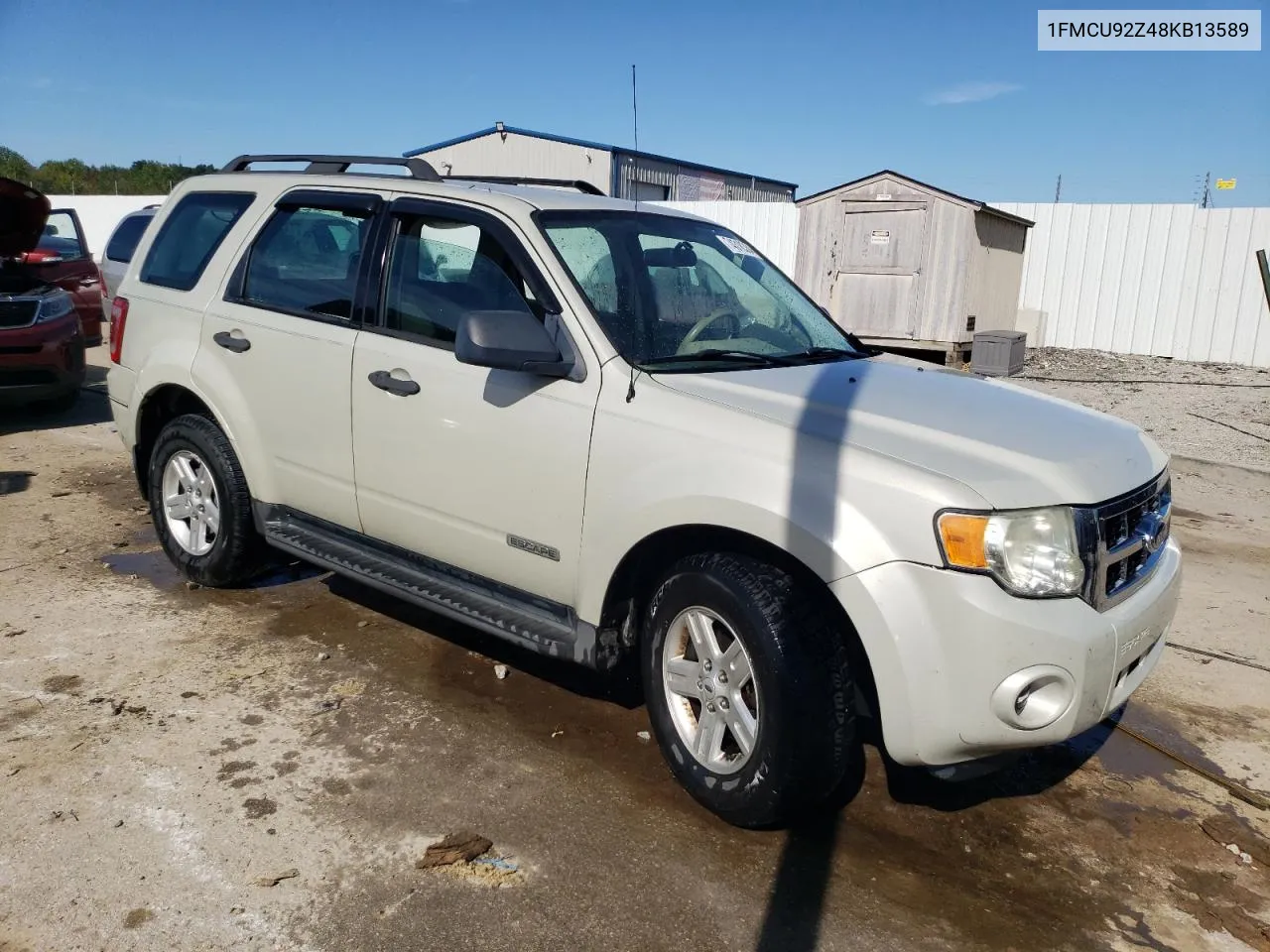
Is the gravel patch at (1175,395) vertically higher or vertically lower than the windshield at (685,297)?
lower

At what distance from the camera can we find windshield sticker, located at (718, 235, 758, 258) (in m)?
4.51

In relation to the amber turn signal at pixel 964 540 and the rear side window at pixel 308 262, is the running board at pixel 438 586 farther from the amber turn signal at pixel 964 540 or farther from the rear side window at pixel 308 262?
the amber turn signal at pixel 964 540

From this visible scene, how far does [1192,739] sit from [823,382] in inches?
84.7

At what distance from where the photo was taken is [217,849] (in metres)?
3.07

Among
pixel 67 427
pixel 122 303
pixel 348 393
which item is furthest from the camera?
pixel 67 427

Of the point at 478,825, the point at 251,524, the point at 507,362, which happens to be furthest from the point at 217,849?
the point at 251,524

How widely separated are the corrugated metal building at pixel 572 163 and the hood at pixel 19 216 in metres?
16.4

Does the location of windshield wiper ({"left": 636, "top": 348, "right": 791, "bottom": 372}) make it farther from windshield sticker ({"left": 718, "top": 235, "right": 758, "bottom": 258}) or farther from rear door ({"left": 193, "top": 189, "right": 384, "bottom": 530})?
rear door ({"left": 193, "top": 189, "right": 384, "bottom": 530})

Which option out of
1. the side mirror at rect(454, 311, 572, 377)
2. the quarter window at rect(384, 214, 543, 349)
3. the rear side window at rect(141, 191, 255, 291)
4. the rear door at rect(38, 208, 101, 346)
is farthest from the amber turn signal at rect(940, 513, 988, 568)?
the rear door at rect(38, 208, 101, 346)

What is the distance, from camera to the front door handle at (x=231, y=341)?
4609mm

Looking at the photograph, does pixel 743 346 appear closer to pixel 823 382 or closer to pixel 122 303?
Answer: pixel 823 382

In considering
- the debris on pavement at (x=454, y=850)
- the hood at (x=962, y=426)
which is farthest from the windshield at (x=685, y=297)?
the debris on pavement at (x=454, y=850)

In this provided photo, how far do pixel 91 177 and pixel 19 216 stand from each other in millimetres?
44553

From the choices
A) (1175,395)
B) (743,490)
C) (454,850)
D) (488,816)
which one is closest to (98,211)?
(1175,395)
